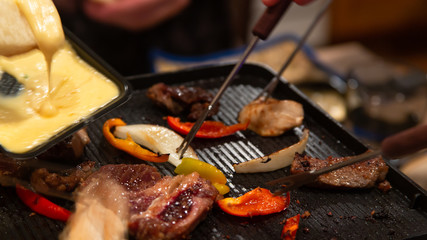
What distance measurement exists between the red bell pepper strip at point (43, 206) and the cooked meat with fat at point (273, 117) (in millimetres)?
1187

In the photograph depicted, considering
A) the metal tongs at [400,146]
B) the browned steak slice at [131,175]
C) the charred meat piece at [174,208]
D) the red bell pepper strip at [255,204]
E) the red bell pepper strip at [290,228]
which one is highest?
the metal tongs at [400,146]

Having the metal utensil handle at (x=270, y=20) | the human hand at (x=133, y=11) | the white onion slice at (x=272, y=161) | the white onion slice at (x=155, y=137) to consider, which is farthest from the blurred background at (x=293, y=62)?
the white onion slice at (x=155, y=137)

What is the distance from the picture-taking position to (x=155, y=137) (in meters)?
2.54

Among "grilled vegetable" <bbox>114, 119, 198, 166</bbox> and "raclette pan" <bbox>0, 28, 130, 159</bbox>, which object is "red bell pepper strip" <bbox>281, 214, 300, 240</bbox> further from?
"raclette pan" <bbox>0, 28, 130, 159</bbox>

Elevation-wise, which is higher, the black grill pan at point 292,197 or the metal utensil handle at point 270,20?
the metal utensil handle at point 270,20

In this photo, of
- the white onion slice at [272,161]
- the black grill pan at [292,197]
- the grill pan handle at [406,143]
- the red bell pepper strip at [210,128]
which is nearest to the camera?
the grill pan handle at [406,143]

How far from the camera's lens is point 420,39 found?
25.2 feet

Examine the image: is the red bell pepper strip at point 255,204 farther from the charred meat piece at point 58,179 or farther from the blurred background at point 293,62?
the blurred background at point 293,62

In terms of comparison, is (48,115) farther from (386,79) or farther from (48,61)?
(386,79)

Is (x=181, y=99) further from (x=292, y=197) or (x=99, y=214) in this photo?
(x=99, y=214)

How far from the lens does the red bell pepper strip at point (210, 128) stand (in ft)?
8.66

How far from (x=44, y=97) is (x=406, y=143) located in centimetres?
171

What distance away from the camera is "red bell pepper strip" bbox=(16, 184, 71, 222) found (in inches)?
81.3

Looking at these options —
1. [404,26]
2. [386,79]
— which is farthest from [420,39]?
[386,79]
